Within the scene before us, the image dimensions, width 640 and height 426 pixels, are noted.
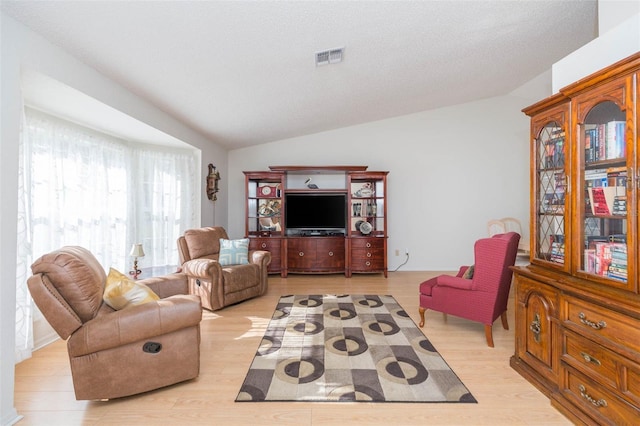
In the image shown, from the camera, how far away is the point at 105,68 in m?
2.42

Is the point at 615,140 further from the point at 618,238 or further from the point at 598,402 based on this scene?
the point at 598,402

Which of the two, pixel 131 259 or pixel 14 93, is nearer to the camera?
pixel 14 93

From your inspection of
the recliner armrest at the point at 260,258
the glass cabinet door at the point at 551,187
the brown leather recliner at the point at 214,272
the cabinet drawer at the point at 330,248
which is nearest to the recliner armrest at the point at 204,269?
the brown leather recliner at the point at 214,272

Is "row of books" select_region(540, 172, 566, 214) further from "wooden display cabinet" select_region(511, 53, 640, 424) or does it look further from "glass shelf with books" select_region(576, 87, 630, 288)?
"glass shelf with books" select_region(576, 87, 630, 288)

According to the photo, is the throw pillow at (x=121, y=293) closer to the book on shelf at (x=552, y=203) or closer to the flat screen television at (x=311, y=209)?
the book on shelf at (x=552, y=203)

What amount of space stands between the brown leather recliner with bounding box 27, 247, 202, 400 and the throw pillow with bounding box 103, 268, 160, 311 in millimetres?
51

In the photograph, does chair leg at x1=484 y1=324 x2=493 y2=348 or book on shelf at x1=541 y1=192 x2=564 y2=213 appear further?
chair leg at x1=484 y1=324 x2=493 y2=348

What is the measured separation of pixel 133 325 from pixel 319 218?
151 inches

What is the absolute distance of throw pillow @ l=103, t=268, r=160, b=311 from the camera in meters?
1.90

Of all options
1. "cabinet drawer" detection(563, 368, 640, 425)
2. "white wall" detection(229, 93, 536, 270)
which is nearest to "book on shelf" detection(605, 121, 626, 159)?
"cabinet drawer" detection(563, 368, 640, 425)

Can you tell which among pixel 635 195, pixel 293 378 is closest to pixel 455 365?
pixel 293 378

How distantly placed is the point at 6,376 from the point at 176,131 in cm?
297

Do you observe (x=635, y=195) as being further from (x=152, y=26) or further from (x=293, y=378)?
(x=152, y=26)

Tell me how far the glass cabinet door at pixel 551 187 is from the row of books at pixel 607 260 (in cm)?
12
